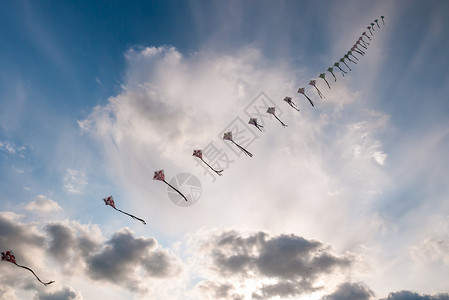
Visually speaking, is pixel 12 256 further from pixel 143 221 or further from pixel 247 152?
pixel 247 152

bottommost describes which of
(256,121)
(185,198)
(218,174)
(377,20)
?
(185,198)

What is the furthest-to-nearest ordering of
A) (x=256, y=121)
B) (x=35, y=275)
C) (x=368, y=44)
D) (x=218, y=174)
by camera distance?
(x=368, y=44) → (x=256, y=121) → (x=218, y=174) → (x=35, y=275)

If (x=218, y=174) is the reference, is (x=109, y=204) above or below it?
below

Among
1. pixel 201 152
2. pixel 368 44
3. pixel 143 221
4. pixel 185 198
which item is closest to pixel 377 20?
pixel 368 44

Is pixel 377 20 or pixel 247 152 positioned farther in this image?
pixel 377 20

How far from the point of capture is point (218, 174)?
49062 millimetres

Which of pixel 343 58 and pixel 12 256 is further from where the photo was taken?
pixel 343 58

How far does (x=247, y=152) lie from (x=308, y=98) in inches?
770

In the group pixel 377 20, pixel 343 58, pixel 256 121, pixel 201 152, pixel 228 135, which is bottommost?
pixel 201 152

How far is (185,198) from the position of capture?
45875 millimetres

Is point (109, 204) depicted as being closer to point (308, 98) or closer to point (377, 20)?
point (308, 98)

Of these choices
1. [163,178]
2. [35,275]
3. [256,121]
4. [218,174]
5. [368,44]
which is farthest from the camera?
[368,44]

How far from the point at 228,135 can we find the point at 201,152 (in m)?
6.63

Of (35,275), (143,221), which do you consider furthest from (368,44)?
(35,275)
